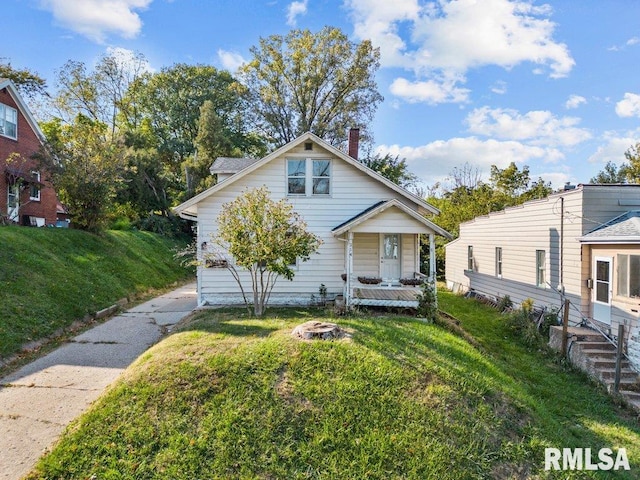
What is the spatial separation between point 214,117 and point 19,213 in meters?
16.0

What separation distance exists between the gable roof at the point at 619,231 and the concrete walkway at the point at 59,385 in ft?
40.3

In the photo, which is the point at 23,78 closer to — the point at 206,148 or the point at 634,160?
the point at 206,148

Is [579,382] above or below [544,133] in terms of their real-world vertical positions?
below

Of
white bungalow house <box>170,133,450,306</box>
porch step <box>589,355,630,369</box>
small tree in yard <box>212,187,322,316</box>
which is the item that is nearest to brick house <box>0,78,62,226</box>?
white bungalow house <box>170,133,450,306</box>

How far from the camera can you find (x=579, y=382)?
9.30 meters

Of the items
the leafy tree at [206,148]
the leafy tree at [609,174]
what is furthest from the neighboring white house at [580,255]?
the leafy tree at [609,174]

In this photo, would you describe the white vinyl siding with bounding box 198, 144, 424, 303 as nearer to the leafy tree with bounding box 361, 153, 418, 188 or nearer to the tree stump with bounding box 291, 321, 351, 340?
the tree stump with bounding box 291, 321, 351, 340

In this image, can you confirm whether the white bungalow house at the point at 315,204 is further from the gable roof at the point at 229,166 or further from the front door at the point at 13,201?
the front door at the point at 13,201

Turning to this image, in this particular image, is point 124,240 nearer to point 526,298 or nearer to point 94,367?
point 94,367

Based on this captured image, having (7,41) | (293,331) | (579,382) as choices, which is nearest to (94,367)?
(293,331)

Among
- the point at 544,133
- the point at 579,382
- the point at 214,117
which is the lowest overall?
the point at 579,382

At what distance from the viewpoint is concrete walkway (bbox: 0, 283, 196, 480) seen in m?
4.90

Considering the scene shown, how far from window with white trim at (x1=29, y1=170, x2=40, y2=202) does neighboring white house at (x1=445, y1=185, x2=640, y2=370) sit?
23848mm

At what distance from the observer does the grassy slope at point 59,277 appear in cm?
899
